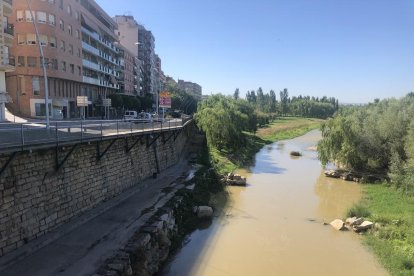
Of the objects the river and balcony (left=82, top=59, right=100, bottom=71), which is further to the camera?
balcony (left=82, top=59, right=100, bottom=71)

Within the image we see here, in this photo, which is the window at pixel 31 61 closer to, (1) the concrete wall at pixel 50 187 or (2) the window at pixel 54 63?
(2) the window at pixel 54 63

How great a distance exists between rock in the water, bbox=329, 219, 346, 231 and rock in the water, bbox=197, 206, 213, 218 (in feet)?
24.7

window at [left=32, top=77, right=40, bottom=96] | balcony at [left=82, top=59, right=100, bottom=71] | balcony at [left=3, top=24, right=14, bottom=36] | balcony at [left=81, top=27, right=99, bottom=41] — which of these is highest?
balcony at [left=81, top=27, right=99, bottom=41]

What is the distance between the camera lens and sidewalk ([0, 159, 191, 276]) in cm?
1389

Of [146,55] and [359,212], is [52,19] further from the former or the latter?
[146,55]

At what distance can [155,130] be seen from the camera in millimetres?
31609

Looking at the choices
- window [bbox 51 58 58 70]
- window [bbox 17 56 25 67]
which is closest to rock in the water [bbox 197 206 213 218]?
window [bbox 51 58 58 70]

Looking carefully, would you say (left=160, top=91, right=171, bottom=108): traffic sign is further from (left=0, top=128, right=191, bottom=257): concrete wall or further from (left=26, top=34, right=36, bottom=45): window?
(left=0, top=128, right=191, bottom=257): concrete wall

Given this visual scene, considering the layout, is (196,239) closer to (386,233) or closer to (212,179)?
(386,233)

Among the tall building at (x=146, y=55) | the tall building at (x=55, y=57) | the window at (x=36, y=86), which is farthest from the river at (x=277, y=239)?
the tall building at (x=146, y=55)

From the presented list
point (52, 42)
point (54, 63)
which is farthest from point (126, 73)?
point (52, 42)

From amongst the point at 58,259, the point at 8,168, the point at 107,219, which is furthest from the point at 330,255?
the point at 8,168

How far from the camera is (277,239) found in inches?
893

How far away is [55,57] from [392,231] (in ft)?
132
